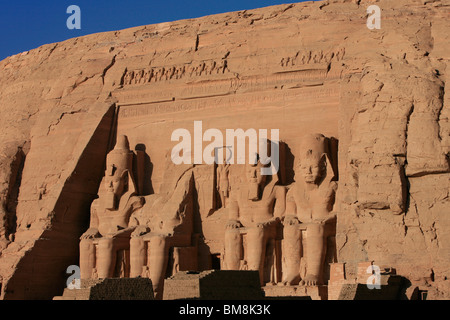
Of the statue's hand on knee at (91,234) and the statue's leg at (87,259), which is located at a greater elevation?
the statue's hand on knee at (91,234)

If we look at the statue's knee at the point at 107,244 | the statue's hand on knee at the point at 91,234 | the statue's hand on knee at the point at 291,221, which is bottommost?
the statue's knee at the point at 107,244

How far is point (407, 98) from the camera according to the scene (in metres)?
13.4

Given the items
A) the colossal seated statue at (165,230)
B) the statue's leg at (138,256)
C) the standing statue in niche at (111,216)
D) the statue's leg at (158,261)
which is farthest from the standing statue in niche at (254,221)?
the standing statue in niche at (111,216)

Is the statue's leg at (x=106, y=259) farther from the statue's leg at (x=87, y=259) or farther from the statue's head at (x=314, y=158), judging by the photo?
the statue's head at (x=314, y=158)

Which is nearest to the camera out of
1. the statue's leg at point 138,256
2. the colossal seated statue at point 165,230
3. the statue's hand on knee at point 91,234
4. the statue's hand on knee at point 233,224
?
the statue's hand on knee at point 233,224

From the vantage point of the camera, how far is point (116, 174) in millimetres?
16531

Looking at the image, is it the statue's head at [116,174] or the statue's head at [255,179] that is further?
the statue's head at [116,174]

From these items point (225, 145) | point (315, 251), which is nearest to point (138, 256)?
point (225, 145)

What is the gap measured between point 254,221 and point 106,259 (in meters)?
2.92

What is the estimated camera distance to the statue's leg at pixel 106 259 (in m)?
15.6

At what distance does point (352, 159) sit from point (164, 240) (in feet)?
12.8

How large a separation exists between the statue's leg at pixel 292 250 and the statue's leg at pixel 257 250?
0.40 meters
